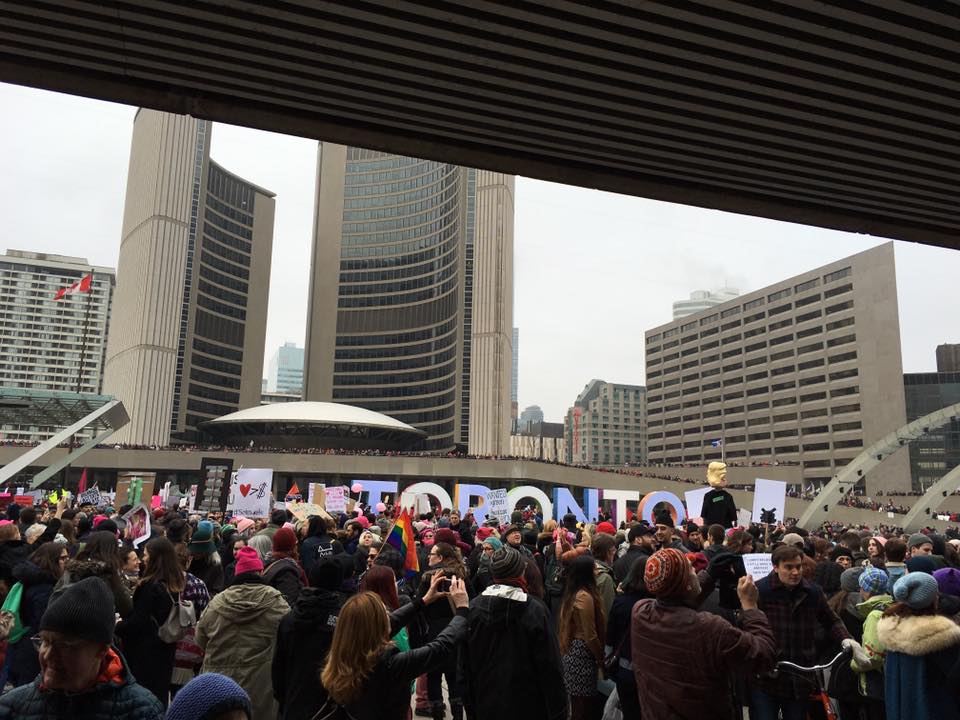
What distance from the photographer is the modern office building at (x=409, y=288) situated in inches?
3201

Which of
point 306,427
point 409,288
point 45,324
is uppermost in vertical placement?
point 45,324

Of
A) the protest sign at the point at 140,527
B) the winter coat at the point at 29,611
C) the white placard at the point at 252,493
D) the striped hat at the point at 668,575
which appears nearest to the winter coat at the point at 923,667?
the striped hat at the point at 668,575

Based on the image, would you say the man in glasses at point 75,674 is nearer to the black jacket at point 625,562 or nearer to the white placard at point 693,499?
the black jacket at point 625,562

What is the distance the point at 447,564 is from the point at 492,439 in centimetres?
7185

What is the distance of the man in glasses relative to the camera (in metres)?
2.50

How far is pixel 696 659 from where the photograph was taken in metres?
3.85

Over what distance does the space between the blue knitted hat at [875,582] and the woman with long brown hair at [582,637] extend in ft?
7.07

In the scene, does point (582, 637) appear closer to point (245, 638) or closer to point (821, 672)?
point (821, 672)

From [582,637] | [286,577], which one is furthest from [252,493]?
[582,637]

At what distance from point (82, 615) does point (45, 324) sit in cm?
18922

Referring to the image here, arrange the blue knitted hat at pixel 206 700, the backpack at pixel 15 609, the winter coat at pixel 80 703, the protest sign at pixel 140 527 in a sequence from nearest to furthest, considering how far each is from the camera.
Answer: the blue knitted hat at pixel 206 700, the winter coat at pixel 80 703, the backpack at pixel 15 609, the protest sign at pixel 140 527

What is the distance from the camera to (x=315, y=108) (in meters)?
8.65

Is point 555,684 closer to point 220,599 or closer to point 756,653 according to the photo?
point 756,653

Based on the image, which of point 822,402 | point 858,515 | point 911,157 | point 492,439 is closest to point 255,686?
point 911,157
